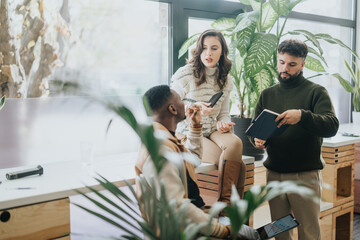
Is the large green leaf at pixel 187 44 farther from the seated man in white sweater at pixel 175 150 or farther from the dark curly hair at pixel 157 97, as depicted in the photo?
the dark curly hair at pixel 157 97

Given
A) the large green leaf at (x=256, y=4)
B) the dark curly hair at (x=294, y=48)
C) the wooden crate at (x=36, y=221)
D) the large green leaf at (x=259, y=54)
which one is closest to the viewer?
the wooden crate at (x=36, y=221)

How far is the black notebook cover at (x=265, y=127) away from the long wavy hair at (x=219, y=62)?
22.7 inches

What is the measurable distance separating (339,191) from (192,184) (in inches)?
85.8

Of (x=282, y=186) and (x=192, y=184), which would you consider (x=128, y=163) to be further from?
(x=282, y=186)

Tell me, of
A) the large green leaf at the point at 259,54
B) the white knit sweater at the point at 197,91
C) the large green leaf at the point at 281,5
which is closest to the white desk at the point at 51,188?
the white knit sweater at the point at 197,91

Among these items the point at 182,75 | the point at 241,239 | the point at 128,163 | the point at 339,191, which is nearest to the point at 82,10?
the point at 182,75

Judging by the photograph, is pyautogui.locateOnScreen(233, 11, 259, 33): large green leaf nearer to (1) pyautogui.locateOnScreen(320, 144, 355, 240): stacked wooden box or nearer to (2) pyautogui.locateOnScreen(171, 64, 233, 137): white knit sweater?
(2) pyautogui.locateOnScreen(171, 64, 233, 137): white knit sweater

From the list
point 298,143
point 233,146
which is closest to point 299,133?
point 298,143

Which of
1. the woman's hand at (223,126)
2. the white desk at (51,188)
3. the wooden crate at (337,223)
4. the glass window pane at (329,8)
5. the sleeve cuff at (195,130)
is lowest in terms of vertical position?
the wooden crate at (337,223)

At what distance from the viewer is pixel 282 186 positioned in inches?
35.4

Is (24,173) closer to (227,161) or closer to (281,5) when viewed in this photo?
(227,161)

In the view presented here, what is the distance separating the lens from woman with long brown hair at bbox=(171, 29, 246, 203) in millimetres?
2414

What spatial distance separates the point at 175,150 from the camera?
1497mm

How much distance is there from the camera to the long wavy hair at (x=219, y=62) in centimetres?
264
